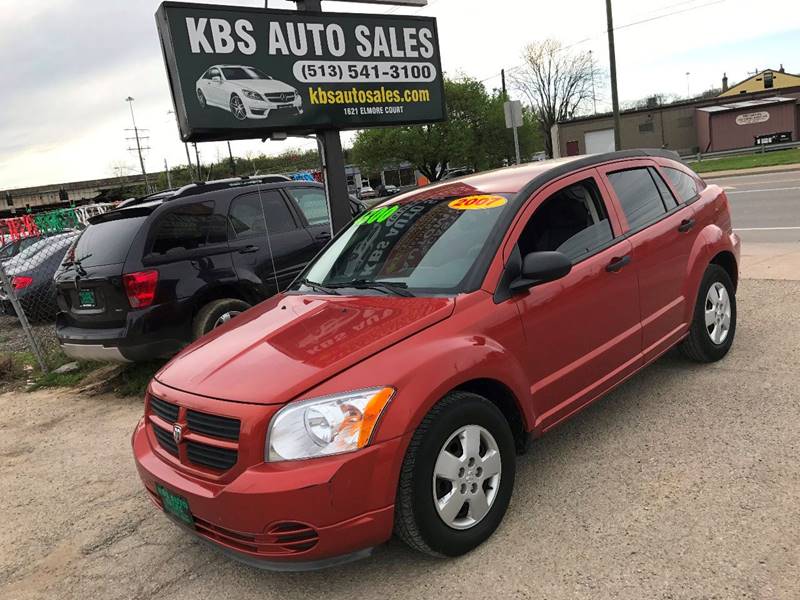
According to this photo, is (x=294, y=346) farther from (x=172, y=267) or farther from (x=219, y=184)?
(x=219, y=184)

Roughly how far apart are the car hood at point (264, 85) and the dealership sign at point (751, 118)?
141ft

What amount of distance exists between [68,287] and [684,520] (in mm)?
5574

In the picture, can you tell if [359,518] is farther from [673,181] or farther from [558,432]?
[673,181]

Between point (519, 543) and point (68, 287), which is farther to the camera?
point (68, 287)

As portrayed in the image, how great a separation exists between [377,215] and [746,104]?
148 feet

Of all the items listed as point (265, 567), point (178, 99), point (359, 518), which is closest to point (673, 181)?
point (359, 518)

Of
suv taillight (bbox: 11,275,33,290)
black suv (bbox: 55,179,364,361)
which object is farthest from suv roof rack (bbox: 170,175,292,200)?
suv taillight (bbox: 11,275,33,290)

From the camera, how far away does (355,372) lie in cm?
259

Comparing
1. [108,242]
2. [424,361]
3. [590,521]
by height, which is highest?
[108,242]

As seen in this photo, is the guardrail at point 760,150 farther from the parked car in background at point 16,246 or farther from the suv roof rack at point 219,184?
the suv roof rack at point 219,184

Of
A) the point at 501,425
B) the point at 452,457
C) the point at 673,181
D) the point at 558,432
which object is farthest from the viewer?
the point at 673,181

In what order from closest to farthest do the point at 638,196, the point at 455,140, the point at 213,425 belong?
the point at 213,425, the point at 638,196, the point at 455,140

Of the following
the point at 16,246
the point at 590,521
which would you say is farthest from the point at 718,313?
the point at 16,246

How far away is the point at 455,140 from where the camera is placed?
43188 millimetres
